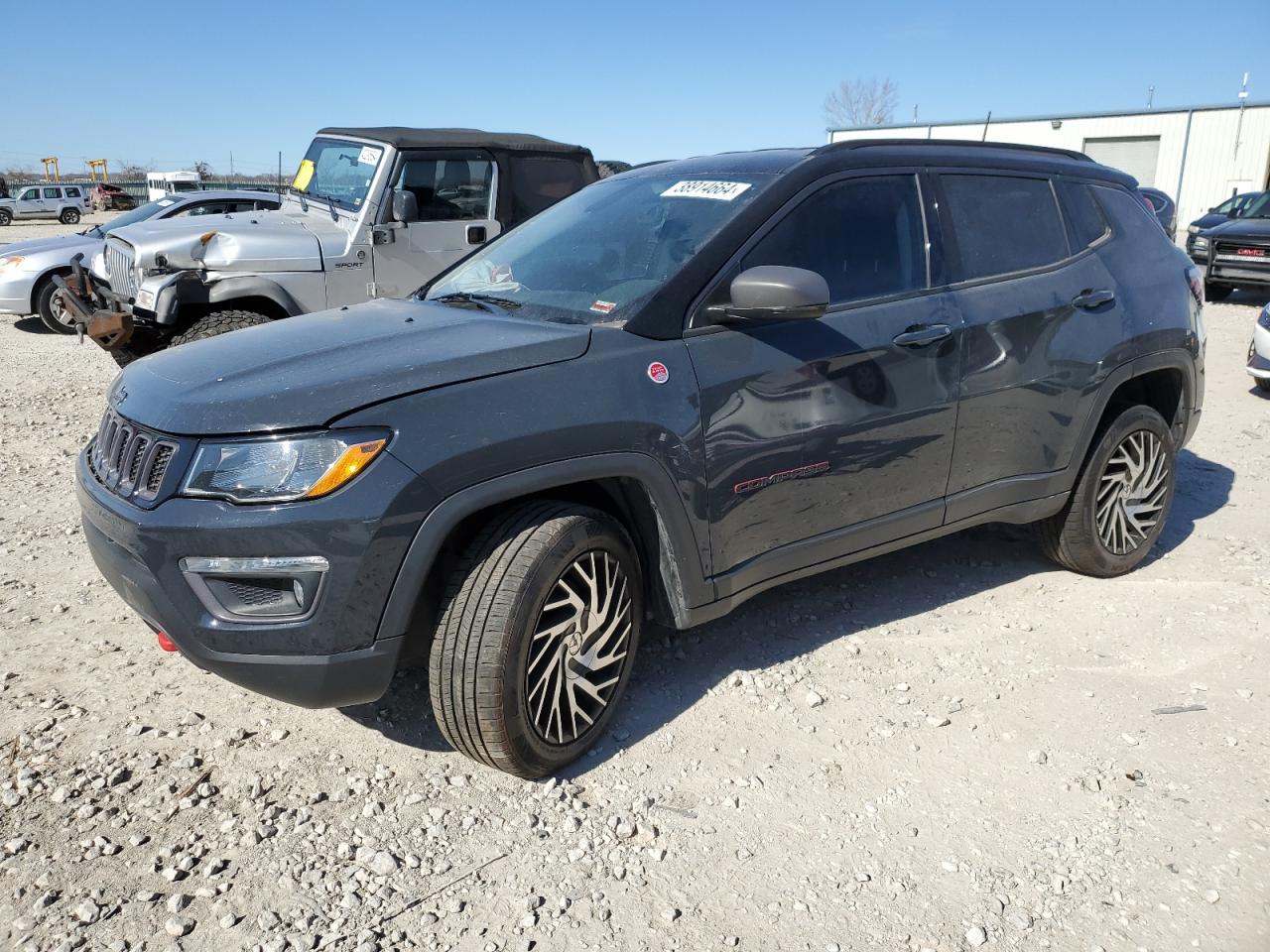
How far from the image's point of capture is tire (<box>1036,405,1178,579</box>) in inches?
168

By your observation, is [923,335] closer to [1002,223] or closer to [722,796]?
[1002,223]

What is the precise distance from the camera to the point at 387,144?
7.13 m

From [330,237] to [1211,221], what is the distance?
14.9 meters

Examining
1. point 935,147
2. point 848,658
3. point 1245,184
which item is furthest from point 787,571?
point 1245,184

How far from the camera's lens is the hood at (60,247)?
11.4 m

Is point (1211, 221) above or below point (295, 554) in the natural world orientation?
above

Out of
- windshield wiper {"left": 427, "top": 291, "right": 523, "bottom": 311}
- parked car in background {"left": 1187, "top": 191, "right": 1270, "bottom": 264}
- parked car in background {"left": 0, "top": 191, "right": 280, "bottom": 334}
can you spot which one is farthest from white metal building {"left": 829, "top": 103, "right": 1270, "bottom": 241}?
windshield wiper {"left": 427, "top": 291, "right": 523, "bottom": 311}

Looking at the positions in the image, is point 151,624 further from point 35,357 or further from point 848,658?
point 35,357

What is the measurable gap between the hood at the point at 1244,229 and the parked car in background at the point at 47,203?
39.0 meters

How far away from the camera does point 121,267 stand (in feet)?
23.4

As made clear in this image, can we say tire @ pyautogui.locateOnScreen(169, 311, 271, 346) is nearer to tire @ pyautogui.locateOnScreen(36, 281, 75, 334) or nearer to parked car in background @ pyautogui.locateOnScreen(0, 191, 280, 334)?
parked car in background @ pyautogui.locateOnScreen(0, 191, 280, 334)

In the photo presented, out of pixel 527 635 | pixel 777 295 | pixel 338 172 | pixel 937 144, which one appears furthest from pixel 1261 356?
pixel 527 635

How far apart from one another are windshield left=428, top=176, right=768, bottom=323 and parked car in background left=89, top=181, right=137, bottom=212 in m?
46.2

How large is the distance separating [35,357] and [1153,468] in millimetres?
10138
